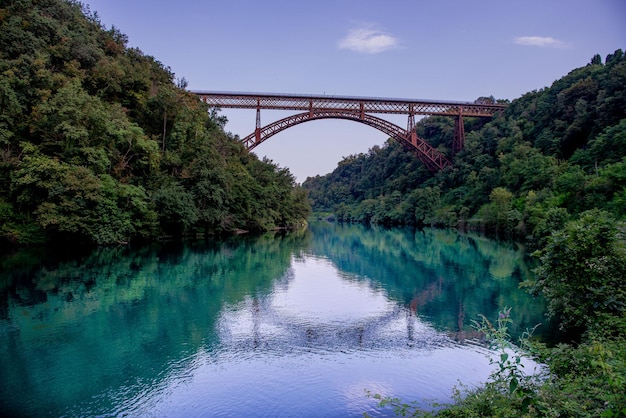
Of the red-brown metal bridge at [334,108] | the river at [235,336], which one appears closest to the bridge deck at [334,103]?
the red-brown metal bridge at [334,108]

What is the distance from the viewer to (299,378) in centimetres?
668

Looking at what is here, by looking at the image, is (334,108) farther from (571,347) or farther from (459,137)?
(571,347)

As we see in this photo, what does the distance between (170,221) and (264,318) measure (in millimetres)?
18446

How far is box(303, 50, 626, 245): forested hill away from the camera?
2300 cm

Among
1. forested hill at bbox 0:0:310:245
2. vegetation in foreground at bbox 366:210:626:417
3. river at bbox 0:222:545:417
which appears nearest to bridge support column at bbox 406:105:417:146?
forested hill at bbox 0:0:310:245

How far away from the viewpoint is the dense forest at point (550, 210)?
4.52 m

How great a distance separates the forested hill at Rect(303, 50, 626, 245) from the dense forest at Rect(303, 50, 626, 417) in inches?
4.1

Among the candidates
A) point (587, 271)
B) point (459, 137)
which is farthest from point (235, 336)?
point (459, 137)

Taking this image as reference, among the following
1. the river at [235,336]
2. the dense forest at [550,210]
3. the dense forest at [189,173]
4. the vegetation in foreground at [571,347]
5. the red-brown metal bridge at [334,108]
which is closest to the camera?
the vegetation in foreground at [571,347]

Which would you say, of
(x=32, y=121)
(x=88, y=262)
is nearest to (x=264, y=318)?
(x=88, y=262)

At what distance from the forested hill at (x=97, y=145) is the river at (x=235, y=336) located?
3926 mm

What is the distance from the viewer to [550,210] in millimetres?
18141

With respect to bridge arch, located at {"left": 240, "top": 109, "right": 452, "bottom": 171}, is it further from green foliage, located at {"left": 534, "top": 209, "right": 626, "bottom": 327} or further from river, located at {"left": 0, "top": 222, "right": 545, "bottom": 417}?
green foliage, located at {"left": 534, "top": 209, "right": 626, "bottom": 327}

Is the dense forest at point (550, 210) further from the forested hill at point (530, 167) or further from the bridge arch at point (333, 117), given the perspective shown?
the bridge arch at point (333, 117)
